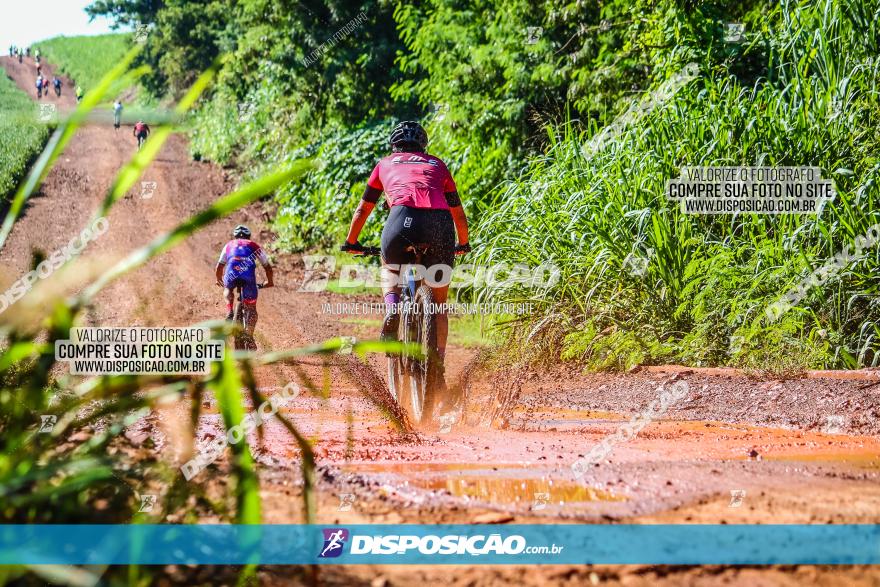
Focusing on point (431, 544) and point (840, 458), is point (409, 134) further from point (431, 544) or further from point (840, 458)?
point (431, 544)

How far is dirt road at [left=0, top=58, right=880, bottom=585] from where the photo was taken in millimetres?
2469

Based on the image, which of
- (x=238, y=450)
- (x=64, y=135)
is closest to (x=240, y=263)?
(x=64, y=135)

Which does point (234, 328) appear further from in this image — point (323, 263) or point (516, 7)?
point (323, 263)

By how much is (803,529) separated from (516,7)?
35.7 feet

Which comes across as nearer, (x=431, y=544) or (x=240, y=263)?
(x=431, y=544)

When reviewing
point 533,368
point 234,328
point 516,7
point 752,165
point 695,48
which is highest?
point 516,7

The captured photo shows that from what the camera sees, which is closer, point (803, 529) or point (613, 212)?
point (803, 529)

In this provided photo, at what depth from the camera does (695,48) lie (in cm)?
977

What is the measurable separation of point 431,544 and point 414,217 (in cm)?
374

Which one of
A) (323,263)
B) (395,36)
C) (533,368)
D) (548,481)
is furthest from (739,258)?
(395,36)

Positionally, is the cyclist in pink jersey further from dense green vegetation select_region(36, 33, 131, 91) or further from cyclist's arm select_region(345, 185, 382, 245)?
dense green vegetation select_region(36, 33, 131, 91)

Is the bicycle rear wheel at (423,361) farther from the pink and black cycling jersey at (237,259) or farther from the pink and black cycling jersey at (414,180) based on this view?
the pink and black cycling jersey at (237,259)

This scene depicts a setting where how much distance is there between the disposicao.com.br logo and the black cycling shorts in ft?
12.1

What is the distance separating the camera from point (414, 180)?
6.17 meters
